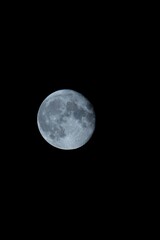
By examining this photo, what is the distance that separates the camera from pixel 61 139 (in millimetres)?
5773

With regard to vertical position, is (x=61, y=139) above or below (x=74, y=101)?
below

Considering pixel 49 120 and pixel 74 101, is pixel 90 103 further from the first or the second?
pixel 49 120

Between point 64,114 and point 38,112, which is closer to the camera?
point 64,114

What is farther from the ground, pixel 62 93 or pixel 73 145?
pixel 62 93

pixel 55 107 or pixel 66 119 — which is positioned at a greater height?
pixel 55 107

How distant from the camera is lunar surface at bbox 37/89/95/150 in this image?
5660 mm

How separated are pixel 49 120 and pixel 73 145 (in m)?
0.66

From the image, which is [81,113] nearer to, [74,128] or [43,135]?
[74,128]

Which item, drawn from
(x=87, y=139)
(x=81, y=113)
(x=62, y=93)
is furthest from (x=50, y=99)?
(x=87, y=139)

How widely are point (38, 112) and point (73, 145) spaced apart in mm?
943

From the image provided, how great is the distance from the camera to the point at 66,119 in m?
5.63

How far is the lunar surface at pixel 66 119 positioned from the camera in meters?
5.66

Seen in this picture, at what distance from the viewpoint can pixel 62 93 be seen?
5883mm

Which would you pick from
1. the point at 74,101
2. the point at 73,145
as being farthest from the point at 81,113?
the point at 73,145
